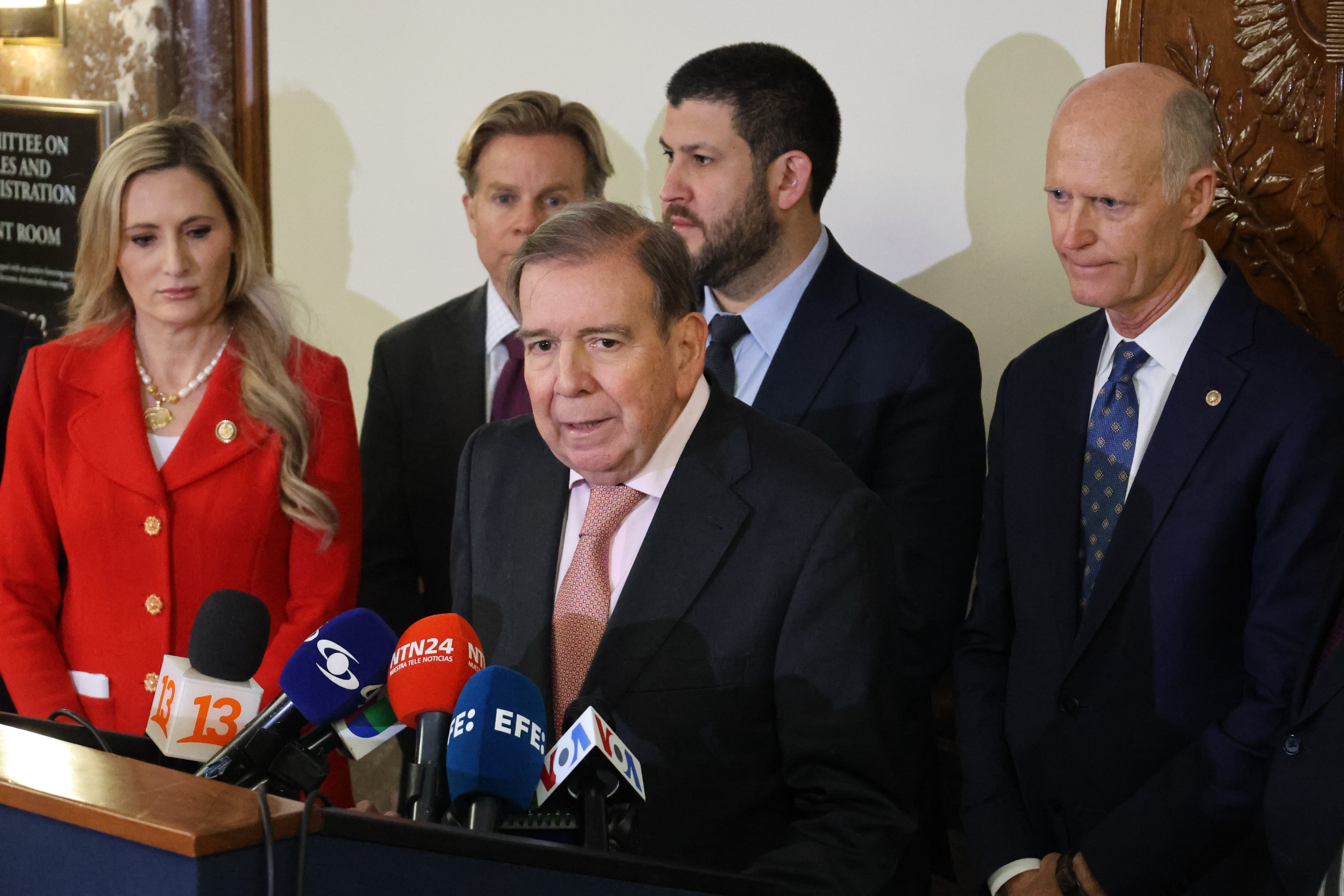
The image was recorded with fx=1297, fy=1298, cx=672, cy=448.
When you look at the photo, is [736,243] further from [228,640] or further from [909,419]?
[228,640]

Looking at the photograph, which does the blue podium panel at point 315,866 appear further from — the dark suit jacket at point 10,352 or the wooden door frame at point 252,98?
the wooden door frame at point 252,98

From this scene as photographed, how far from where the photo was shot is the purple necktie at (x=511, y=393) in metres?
2.86

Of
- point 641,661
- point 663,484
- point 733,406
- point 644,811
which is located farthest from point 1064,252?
point 644,811

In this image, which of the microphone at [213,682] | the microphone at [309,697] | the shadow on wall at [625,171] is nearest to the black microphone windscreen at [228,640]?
the microphone at [213,682]

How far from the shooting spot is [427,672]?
1277 millimetres

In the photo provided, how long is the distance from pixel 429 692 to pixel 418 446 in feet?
5.72

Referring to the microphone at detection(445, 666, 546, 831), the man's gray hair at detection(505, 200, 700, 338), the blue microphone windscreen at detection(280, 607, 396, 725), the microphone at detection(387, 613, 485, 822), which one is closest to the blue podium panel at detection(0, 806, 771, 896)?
the microphone at detection(445, 666, 546, 831)

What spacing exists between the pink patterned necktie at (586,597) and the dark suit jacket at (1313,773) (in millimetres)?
935

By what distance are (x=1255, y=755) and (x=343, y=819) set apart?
148 cm

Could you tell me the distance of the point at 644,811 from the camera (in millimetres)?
1691

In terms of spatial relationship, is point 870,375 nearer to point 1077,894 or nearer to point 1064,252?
point 1064,252

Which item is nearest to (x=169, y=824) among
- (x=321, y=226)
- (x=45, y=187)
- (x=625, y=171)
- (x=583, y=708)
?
(x=583, y=708)

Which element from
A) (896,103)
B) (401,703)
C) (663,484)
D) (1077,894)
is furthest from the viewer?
(896,103)

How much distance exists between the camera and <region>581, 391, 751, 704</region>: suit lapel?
171cm
